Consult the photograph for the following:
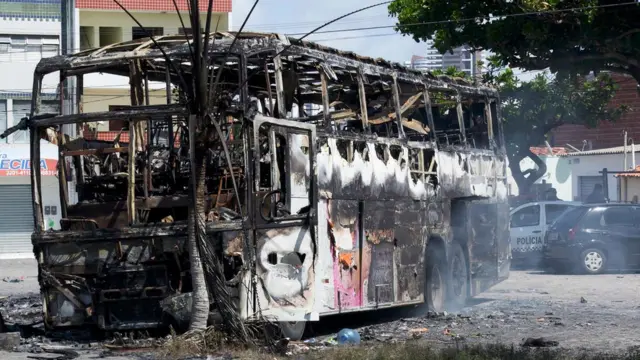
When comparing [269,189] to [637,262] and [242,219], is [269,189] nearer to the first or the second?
[242,219]

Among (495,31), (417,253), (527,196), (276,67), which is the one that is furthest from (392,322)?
(527,196)

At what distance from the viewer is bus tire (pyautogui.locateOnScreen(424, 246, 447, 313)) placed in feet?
51.7

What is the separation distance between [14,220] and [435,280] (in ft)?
80.8

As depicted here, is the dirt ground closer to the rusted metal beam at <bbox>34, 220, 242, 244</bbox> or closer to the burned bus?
the burned bus

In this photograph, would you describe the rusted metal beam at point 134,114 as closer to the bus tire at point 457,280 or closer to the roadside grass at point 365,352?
the roadside grass at point 365,352


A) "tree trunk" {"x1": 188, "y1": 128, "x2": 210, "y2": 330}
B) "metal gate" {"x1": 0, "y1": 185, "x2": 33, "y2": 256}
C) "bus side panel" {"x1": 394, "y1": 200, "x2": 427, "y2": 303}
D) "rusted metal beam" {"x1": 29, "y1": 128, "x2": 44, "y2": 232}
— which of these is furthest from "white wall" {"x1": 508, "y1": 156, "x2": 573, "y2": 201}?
"tree trunk" {"x1": 188, "y1": 128, "x2": 210, "y2": 330}

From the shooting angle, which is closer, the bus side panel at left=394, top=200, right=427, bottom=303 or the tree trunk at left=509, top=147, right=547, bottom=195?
the bus side panel at left=394, top=200, right=427, bottom=303

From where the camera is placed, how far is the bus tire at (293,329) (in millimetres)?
11875

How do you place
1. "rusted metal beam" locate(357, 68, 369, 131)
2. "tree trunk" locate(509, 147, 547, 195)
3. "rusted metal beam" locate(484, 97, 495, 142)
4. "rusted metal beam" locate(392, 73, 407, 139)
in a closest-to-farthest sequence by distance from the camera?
"rusted metal beam" locate(357, 68, 369, 131) < "rusted metal beam" locate(392, 73, 407, 139) < "rusted metal beam" locate(484, 97, 495, 142) < "tree trunk" locate(509, 147, 547, 195)

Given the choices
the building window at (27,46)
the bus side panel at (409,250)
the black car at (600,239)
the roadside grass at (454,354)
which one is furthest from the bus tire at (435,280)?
the building window at (27,46)

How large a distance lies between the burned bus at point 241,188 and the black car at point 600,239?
11448 millimetres

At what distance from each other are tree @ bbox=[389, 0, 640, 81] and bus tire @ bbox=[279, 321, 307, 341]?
1213cm

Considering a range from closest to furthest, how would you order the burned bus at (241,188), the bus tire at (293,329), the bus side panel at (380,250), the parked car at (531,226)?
1. the burned bus at (241,188)
2. the bus tire at (293,329)
3. the bus side panel at (380,250)
4. the parked car at (531,226)

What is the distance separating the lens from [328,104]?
1283cm
